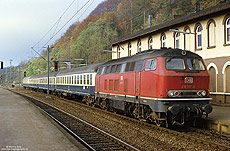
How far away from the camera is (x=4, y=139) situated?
10.4 meters

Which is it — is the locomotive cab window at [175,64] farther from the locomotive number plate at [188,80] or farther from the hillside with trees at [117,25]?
the hillside with trees at [117,25]

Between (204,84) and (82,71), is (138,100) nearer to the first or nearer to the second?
(204,84)

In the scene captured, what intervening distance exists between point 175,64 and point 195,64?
1026 millimetres

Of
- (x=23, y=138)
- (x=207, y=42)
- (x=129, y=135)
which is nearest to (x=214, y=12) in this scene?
(x=207, y=42)

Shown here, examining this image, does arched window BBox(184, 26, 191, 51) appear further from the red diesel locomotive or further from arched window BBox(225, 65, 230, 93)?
the red diesel locomotive

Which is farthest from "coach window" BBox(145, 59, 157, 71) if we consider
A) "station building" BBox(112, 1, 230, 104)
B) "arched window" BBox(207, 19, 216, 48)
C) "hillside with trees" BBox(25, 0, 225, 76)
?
"hillside with trees" BBox(25, 0, 225, 76)

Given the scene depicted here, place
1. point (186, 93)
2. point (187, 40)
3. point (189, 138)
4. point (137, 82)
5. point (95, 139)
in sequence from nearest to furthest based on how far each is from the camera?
point (189, 138) < point (95, 139) < point (186, 93) < point (137, 82) < point (187, 40)

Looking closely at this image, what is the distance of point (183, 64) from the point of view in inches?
504

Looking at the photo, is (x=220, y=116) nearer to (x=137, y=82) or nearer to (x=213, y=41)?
(x=137, y=82)

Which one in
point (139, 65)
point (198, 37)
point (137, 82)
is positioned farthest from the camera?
point (198, 37)

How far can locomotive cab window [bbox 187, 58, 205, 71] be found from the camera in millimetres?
12880

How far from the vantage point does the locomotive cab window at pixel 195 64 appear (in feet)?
42.3

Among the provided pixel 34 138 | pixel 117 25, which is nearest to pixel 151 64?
pixel 34 138

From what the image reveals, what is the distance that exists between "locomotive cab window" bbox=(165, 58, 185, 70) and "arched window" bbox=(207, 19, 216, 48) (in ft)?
32.7
